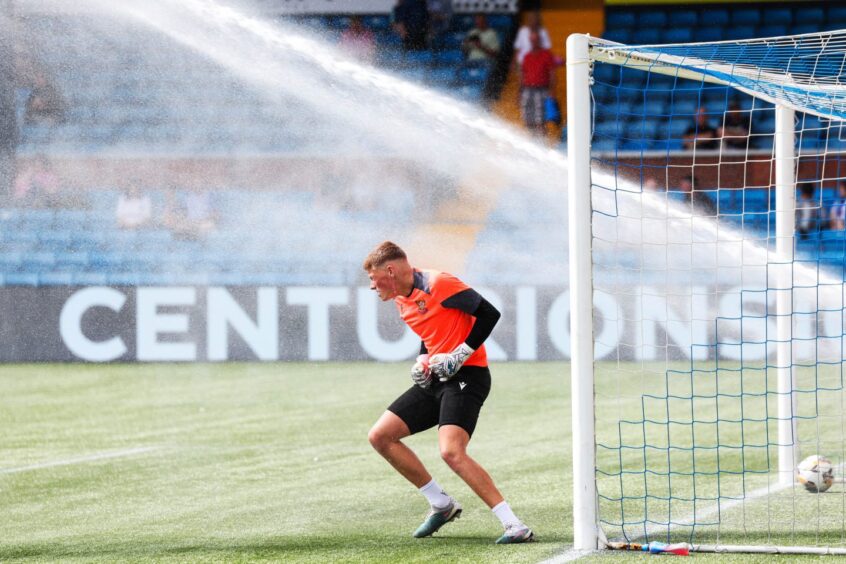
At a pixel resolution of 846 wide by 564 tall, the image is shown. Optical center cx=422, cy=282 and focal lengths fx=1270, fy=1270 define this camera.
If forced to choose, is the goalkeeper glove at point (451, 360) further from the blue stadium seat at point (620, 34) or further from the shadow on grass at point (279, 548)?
the blue stadium seat at point (620, 34)

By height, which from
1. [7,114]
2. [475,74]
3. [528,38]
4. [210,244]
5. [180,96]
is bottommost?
[210,244]

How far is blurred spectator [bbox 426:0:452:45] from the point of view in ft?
71.4

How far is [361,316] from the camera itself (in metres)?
16.3

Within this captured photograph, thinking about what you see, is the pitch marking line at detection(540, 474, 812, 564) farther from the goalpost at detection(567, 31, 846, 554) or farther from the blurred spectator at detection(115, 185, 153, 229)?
the blurred spectator at detection(115, 185, 153, 229)

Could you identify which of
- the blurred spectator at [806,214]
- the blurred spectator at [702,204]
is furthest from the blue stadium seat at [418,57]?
the blurred spectator at [806,214]

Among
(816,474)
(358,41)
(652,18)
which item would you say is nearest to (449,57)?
(358,41)

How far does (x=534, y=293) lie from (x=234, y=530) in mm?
9540

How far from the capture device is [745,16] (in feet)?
72.5

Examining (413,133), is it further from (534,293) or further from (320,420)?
(320,420)

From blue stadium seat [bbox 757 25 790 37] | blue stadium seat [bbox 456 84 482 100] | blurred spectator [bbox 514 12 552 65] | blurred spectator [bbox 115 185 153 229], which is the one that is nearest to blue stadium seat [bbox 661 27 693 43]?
blue stadium seat [bbox 757 25 790 37]

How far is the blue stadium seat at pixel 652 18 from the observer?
22.3 m

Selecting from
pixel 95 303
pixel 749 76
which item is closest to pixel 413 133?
pixel 95 303

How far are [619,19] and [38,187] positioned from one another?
10335 millimetres

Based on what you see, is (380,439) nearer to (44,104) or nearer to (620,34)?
(44,104)
